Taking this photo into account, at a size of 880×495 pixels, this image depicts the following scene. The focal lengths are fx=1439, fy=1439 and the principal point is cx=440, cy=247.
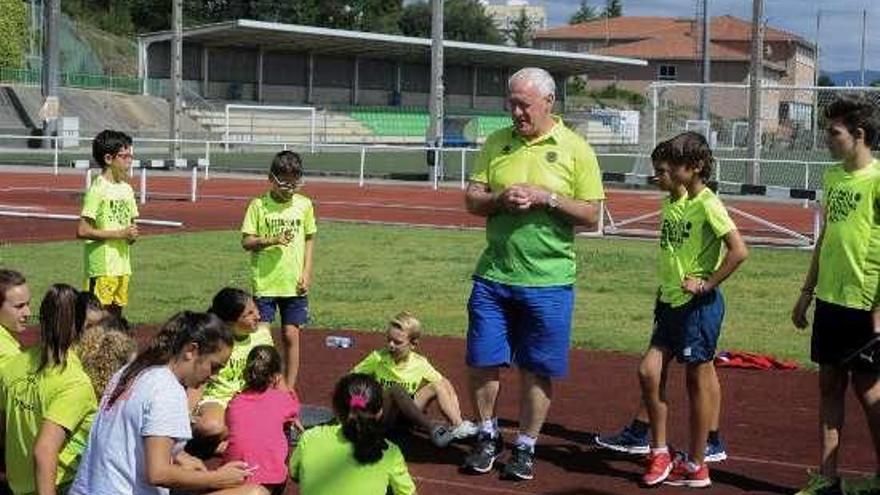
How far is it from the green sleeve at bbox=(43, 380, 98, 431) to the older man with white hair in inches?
91.7

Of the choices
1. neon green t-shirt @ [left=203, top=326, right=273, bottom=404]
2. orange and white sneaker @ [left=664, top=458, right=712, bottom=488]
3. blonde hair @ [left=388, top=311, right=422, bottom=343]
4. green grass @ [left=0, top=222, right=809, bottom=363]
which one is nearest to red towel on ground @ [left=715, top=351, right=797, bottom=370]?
green grass @ [left=0, top=222, right=809, bottom=363]

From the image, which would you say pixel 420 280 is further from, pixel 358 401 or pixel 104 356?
pixel 358 401

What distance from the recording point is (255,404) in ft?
24.2

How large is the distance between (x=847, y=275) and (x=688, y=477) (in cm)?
143

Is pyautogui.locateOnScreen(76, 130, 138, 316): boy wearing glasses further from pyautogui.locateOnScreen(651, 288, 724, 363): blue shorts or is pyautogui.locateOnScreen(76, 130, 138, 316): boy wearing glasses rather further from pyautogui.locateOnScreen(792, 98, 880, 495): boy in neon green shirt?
pyautogui.locateOnScreen(792, 98, 880, 495): boy in neon green shirt

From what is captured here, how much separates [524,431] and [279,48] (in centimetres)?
7276

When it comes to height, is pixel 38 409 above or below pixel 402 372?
above

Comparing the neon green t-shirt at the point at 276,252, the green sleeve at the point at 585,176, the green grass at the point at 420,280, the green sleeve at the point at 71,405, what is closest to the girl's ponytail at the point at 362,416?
the green sleeve at the point at 71,405

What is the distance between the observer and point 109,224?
33.8 feet

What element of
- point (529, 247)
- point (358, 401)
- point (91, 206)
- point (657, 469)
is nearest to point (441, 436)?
point (657, 469)

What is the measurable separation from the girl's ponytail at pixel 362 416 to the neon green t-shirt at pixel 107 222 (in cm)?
482

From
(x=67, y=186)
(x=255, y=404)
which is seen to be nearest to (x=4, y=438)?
(x=255, y=404)

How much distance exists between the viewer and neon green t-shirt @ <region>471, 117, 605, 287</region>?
767 cm

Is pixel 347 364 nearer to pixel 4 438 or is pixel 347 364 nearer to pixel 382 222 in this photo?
pixel 4 438
